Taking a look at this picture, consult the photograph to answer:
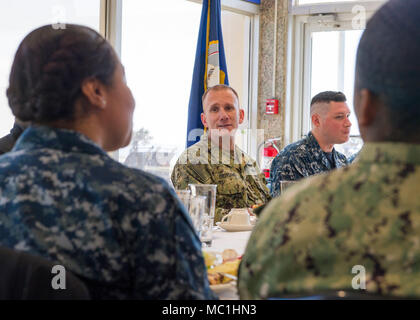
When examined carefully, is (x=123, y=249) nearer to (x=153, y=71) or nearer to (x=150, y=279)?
(x=150, y=279)

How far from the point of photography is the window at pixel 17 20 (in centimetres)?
350

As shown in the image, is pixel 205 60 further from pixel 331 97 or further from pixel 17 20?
pixel 17 20

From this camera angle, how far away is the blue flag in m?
4.55

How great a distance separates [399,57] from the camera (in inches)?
26.7

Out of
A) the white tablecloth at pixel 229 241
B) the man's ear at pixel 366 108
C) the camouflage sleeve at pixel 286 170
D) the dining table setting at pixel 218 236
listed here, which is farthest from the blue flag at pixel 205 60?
the man's ear at pixel 366 108

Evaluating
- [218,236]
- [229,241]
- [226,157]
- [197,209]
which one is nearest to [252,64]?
[226,157]

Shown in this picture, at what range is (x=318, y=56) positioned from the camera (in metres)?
5.32

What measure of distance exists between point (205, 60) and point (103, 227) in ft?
12.7

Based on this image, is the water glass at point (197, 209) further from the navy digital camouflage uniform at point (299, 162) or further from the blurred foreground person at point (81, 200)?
the navy digital camouflage uniform at point (299, 162)

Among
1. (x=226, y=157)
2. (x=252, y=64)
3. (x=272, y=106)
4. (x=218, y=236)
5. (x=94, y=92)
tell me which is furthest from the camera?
(x=252, y=64)

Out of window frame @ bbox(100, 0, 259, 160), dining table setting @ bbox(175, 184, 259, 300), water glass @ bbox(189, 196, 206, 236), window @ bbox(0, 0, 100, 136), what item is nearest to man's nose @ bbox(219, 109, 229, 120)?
dining table setting @ bbox(175, 184, 259, 300)

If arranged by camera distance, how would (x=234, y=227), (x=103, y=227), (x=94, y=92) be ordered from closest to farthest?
(x=103, y=227) < (x=94, y=92) < (x=234, y=227)

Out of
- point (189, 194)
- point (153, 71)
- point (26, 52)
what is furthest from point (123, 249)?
point (153, 71)
